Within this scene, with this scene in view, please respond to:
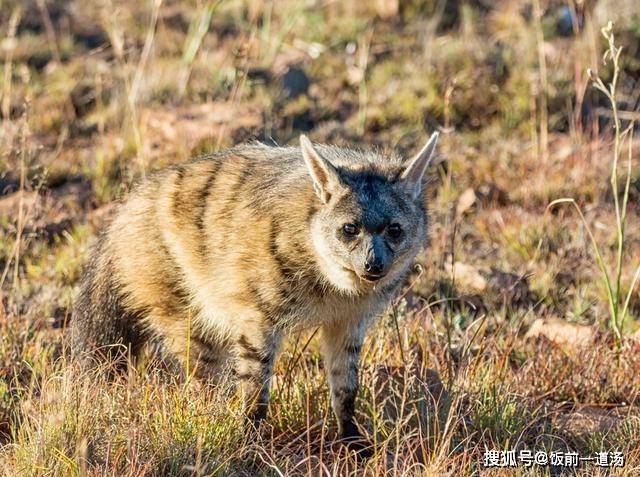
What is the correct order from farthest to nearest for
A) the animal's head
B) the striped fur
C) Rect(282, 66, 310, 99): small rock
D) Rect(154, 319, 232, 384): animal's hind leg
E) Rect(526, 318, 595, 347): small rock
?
Rect(282, 66, 310, 99): small rock, Rect(526, 318, 595, 347): small rock, Rect(154, 319, 232, 384): animal's hind leg, the striped fur, the animal's head

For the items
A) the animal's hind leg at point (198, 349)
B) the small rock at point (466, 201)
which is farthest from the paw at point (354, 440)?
the small rock at point (466, 201)

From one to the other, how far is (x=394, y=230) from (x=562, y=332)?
2.07 metres

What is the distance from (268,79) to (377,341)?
4806 millimetres

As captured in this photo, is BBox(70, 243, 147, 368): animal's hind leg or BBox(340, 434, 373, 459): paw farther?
BBox(70, 243, 147, 368): animal's hind leg

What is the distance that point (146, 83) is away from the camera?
31.6ft

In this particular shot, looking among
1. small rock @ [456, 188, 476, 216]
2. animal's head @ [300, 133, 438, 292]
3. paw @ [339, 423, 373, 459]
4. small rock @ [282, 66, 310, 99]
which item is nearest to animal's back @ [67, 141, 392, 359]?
animal's head @ [300, 133, 438, 292]

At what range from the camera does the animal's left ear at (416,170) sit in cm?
464

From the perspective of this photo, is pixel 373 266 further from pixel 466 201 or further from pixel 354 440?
pixel 466 201

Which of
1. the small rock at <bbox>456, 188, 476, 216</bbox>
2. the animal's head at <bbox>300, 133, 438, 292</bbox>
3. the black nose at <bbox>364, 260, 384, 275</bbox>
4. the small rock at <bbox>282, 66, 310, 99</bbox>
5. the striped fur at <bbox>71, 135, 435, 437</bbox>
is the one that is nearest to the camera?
the black nose at <bbox>364, 260, 384, 275</bbox>

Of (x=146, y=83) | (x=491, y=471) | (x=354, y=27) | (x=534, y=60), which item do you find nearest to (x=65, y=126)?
(x=146, y=83)

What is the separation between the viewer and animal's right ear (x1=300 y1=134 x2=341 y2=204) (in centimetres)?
453

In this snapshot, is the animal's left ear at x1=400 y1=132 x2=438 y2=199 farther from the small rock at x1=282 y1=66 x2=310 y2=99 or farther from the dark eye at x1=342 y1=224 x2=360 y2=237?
the small rock at x1=282 y1=66 x2=310 y2=99

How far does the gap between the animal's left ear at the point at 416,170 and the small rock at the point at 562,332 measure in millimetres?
1794

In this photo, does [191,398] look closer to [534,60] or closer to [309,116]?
[309,116]
